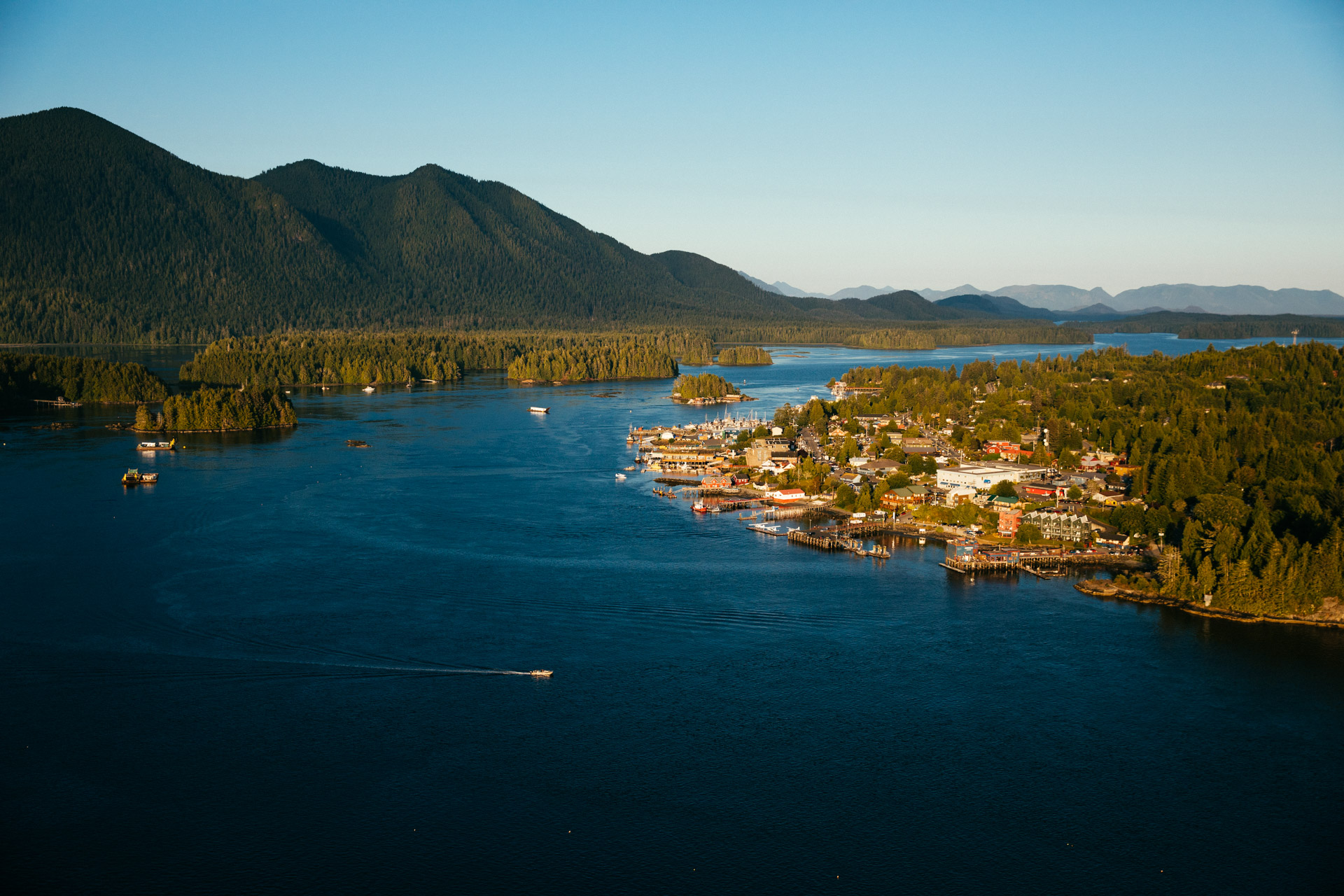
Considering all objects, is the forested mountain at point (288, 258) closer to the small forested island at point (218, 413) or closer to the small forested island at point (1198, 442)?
the small forested island at point (218, 413)

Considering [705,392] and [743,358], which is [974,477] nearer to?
[705,392]

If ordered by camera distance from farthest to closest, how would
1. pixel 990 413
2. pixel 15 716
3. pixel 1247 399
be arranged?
pixel 990 413 < pixel 1247 399 < pixel 15 716

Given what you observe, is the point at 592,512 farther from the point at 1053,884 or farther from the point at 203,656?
the point at 1053,884

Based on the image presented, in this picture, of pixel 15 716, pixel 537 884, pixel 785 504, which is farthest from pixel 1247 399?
pixel 15 716

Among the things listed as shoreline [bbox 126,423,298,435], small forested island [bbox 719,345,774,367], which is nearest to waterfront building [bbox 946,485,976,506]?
shoreline [bbox 126,423,298,435]

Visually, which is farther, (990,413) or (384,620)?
(990,413)

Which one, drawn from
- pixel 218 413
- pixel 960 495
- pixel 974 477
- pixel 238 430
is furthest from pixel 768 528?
pixel 218 413
